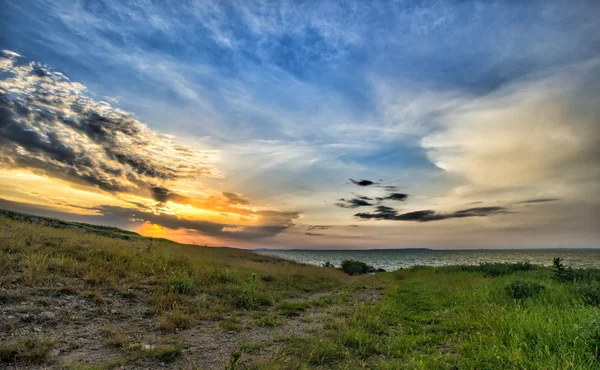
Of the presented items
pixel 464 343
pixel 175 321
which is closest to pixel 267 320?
pixel 175 321

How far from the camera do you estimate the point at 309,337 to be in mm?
7625

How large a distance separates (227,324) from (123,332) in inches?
107

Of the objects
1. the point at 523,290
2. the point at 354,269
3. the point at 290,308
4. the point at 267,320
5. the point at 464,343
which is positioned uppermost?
the point at 523,290

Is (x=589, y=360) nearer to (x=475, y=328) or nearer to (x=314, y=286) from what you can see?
(x=475, y=328)

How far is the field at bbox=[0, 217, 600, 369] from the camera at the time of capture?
19.0ft

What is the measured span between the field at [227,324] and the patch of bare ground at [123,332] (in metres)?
0.03

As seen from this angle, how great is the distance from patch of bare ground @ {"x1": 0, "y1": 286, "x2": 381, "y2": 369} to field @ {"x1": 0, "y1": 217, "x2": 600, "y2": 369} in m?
0.03

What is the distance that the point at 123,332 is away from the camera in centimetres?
748

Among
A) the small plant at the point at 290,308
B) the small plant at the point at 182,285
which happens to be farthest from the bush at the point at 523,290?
the small plant at the point at 182,285

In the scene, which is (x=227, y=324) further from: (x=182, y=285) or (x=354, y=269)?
(x=354, y=269)

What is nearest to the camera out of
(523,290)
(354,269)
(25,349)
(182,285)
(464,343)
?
(25,349)

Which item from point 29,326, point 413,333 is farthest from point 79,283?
point 413,333

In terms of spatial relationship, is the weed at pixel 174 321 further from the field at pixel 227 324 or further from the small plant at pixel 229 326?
the small plant at pixel 229 326

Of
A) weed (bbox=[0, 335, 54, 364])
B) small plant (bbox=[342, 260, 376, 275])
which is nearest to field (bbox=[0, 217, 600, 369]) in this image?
weed (bbox=[0, 335, 54, 364])
